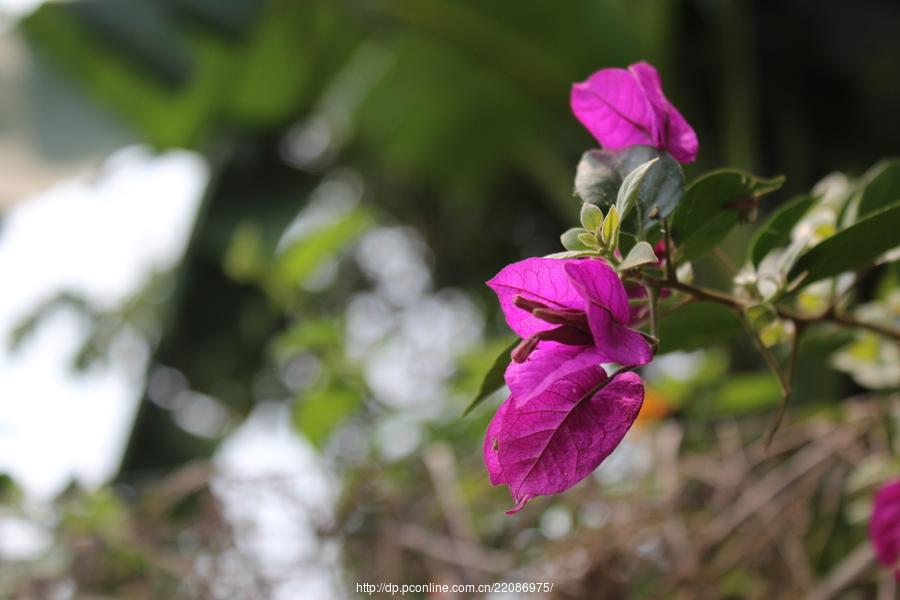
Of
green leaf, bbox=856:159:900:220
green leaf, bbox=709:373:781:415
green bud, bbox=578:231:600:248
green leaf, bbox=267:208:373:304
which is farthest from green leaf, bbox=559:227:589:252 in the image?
green leaf, bbox=267:208:373:304

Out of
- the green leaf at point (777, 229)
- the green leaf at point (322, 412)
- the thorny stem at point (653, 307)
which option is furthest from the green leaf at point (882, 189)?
the green leaf at point (322, 412)

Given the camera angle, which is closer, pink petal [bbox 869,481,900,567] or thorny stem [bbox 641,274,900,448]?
thorny stem [bbox 641,274,900,448]

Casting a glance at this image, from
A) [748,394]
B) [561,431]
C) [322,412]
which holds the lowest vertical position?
[322,412]

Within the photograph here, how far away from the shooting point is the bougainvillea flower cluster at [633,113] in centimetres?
27

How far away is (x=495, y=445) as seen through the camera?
238 mm

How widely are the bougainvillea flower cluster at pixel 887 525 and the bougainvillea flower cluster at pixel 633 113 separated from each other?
20 cm

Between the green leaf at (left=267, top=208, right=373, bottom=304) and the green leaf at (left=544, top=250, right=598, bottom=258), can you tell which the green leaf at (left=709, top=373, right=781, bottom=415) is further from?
the green leaf at (left=544, top=250, right=598, bottom=258)

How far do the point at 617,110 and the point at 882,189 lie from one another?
0.12 metres

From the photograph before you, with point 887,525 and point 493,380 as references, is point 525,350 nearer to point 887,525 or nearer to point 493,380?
point 493,380

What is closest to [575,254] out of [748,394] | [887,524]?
[887,524]

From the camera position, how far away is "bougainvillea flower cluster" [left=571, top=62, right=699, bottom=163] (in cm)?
27

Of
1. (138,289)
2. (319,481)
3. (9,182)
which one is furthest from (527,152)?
(319,481)

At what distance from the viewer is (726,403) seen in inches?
30.7

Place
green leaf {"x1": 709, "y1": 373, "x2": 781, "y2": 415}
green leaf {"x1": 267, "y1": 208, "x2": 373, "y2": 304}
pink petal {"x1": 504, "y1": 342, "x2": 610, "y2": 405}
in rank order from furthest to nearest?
green leaf {"x1": 267, "y1": 208, "x2": 373, "y2": 304} < green leaf {"x1": 709, "y1": 373, "x2": 781, "y2": 415} < pink petal {"x1": 504, "y1": 342, "x2": 610, "y2": 405}
